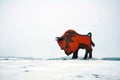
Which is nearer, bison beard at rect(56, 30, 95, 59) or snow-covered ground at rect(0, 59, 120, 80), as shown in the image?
snow-covered ground at rect(0, 59, 120, 80)

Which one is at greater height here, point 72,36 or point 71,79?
point 72,36

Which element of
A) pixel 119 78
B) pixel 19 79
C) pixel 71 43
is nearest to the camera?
pixel 19 79

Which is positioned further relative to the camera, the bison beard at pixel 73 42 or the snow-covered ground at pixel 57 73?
the bison beard at pixel 73 42

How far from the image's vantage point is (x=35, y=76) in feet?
19.4

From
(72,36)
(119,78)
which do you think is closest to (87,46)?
(72,36)

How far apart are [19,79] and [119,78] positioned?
137 inches

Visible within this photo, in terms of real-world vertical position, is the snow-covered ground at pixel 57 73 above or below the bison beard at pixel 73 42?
below

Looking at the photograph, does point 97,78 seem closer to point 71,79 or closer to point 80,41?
point 71,79

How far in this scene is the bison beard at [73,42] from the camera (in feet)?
54.9

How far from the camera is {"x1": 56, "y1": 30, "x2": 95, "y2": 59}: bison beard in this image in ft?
54.9

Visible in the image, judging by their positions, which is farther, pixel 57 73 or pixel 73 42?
pixel 73 42

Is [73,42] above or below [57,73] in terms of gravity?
above

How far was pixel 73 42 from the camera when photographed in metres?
16.7

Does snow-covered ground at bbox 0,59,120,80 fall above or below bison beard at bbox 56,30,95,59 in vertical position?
below
